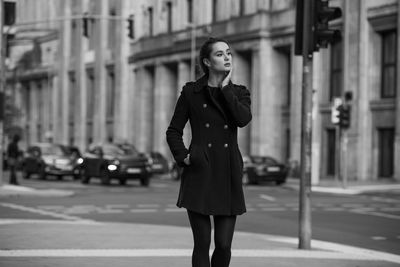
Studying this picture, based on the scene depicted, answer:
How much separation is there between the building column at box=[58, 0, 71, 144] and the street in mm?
53983

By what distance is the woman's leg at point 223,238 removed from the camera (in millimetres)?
6918

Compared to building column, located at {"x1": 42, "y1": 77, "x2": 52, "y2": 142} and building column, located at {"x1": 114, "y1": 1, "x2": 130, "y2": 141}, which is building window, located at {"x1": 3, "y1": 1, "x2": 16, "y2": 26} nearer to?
building column, located at {"x1": 114, "y1": 1, "x2": 130, "y2": 141}

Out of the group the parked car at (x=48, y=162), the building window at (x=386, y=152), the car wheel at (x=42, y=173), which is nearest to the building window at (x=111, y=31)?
the parked car at (x=48, y=162)

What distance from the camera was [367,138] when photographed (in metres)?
44.6

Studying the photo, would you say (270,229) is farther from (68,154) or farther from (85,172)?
(68,154)

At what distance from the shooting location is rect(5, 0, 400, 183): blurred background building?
4422 centimetres

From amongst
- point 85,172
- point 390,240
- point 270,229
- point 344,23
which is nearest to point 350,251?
point 390,240

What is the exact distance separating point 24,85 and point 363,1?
5415 cm

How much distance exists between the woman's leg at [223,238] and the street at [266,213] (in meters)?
6.87

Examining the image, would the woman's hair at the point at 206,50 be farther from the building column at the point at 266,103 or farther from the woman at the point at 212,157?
the building column at the point at 266,103

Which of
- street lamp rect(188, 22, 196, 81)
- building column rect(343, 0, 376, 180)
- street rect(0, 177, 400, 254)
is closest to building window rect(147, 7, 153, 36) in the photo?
street lamp rect(188, 22, 196, 81)

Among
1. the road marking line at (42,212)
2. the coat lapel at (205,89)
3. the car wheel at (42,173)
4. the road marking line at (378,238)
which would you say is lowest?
the car wheel at (42,173)

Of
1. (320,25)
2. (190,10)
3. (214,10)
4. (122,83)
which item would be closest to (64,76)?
(122,83)

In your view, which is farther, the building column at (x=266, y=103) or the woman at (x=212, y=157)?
the building column at (x=266, y=103)
